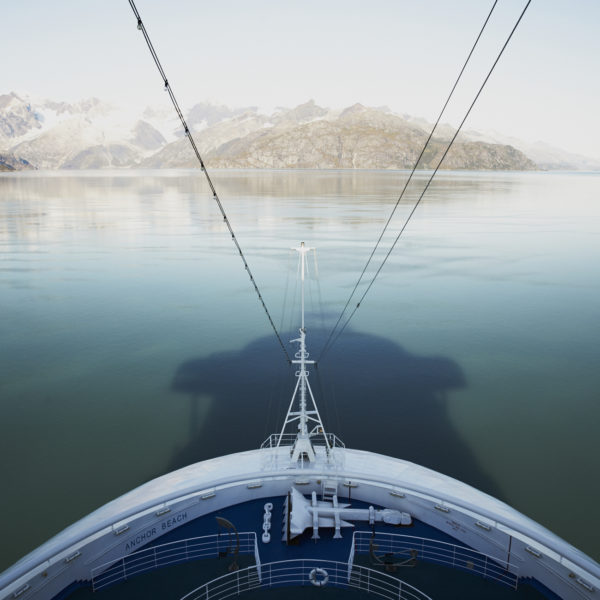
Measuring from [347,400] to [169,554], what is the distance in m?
11.5

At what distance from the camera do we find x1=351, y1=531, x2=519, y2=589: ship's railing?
11.3 m

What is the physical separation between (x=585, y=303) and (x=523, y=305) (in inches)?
194

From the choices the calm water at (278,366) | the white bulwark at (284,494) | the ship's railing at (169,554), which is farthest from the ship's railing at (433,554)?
the calm water at (278,366)

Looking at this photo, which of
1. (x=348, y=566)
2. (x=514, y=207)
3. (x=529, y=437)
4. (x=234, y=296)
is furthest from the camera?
(x=514, y=207)

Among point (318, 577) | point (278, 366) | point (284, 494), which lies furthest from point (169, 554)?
point (278, 366)

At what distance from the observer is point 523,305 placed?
1387 inches

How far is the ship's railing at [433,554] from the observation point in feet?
37.0

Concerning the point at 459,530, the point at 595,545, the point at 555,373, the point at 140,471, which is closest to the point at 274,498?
the point at 459,530

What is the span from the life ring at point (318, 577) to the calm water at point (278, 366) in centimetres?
756

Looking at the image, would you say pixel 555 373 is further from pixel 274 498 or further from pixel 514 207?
pixel 514 207

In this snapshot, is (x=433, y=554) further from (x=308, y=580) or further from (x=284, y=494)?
(x=284, y=494)

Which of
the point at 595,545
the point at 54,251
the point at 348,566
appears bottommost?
the point at 595,545

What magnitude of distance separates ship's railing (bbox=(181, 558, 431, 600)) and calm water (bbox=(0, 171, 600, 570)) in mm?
6671

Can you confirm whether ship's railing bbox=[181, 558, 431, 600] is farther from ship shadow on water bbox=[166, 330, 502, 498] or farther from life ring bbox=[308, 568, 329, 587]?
ship shadow on water bbox=[166, 330, 502, 498]
